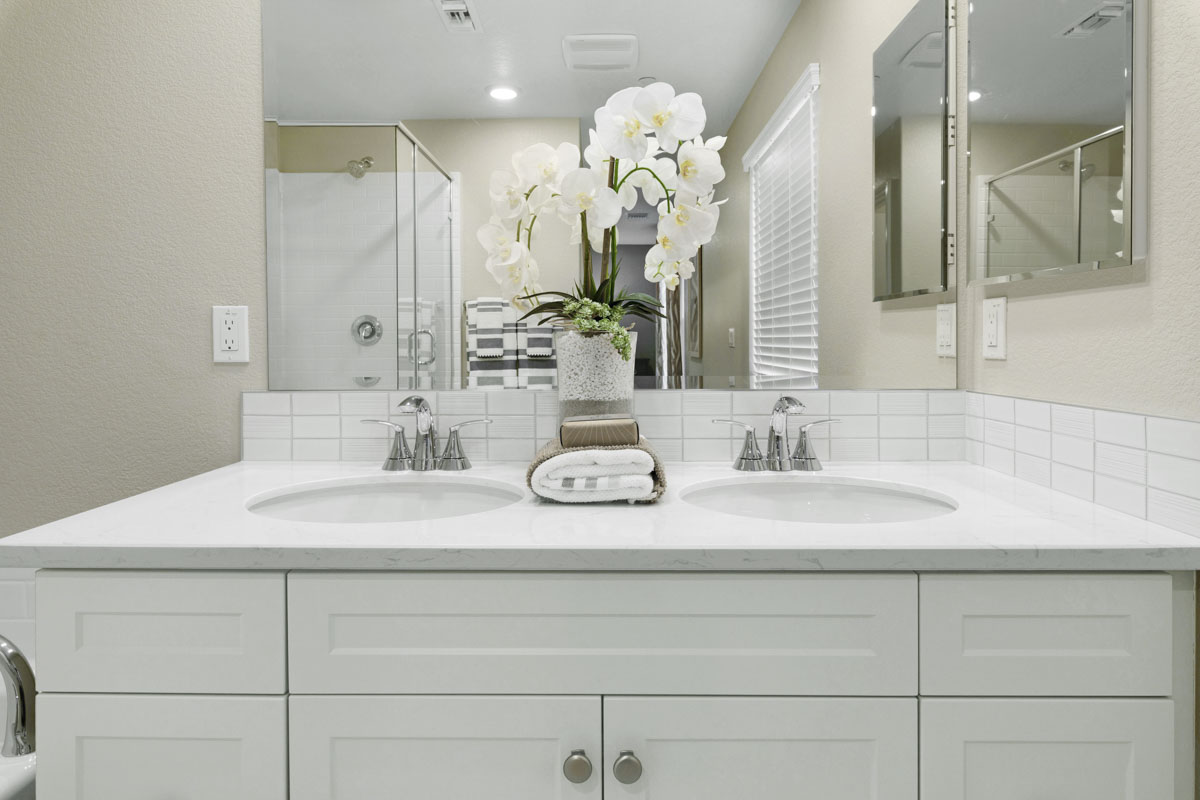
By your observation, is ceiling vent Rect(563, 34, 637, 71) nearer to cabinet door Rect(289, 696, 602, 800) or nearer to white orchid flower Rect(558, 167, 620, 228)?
white orchid flower Rect(558, 167, 620, 228)

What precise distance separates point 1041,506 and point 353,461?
128cm

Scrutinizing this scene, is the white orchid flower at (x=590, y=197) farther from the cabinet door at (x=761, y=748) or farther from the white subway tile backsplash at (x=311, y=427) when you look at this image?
the cabinet door at (x=761, y=748)

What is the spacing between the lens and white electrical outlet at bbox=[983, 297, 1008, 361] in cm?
134

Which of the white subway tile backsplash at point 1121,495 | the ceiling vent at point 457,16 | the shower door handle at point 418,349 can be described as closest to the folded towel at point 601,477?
the shower door handle at point 418,349

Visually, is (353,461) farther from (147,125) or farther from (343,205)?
(147,125)

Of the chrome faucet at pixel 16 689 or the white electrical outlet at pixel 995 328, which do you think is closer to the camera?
the chrome faucet at pixel 16 689

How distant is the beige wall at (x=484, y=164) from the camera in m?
1.51

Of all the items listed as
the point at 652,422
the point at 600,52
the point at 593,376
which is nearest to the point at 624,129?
the point at 600,52

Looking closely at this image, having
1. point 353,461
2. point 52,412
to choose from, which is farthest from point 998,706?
point 52,412

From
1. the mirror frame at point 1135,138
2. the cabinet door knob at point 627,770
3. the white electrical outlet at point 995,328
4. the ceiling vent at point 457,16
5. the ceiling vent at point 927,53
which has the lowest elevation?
the cabinet door knob at point 627,770

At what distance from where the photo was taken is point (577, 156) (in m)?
1.42

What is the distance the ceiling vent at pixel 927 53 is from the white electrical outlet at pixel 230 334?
1.50m

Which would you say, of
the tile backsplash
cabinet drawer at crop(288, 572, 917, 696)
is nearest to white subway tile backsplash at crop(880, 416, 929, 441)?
the tile backsplash

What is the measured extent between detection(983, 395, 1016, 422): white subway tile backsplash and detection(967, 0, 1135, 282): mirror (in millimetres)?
225
